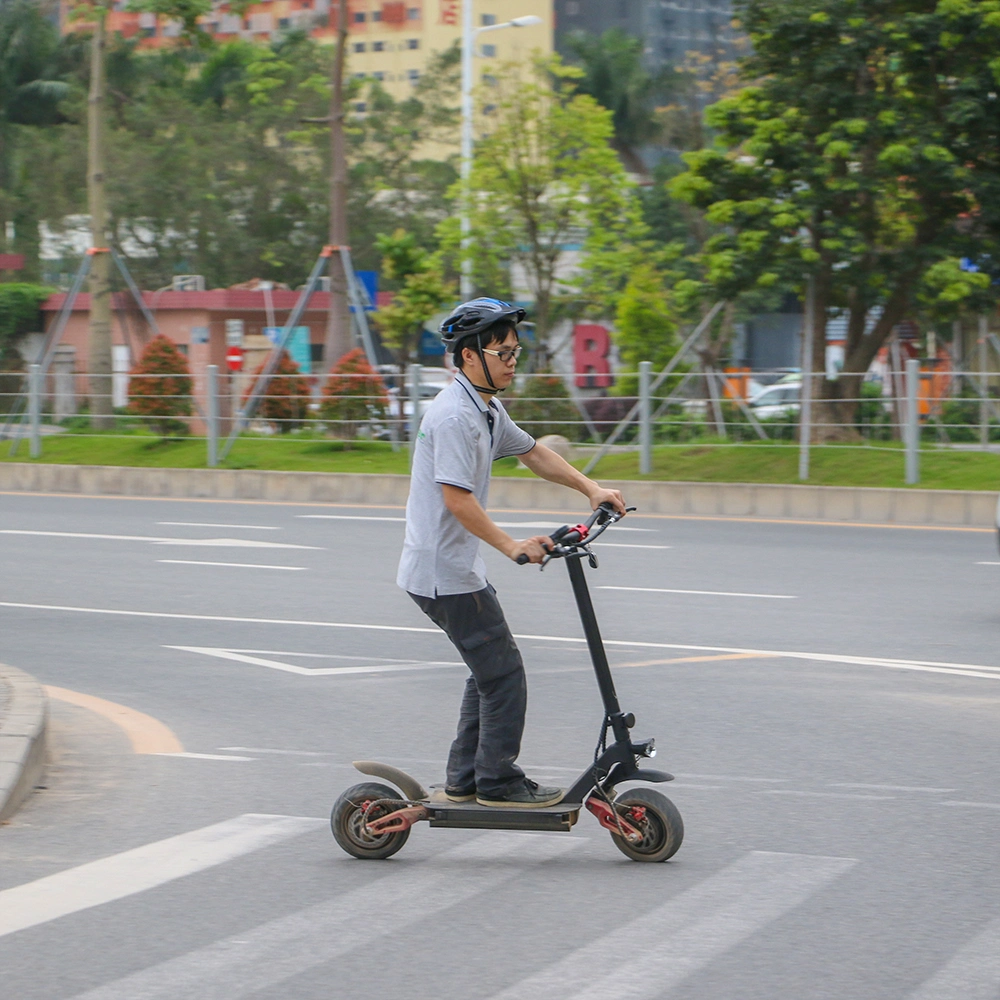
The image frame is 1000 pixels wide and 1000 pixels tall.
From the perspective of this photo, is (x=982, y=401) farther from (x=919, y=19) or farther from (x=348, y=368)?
(x=348, y=368)

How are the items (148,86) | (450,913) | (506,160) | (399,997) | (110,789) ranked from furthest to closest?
(148,86)
(506,160)
(110,789)
(450,913)
(399,997)

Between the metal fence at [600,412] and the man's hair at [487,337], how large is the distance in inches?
570

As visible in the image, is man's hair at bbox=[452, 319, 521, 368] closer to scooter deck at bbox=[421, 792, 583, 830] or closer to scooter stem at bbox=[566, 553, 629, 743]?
scooter stem at bbox=[566, 553, 629, 743]

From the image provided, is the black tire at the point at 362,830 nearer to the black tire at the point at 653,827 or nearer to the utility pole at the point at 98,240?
the black tire at the point at 653,827

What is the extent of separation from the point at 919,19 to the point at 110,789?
57.3 ft

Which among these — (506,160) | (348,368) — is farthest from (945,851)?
(506,160)

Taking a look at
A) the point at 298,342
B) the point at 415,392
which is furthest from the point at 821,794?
the point at 298,342

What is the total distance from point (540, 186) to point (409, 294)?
499 cm

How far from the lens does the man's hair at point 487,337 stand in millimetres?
5113

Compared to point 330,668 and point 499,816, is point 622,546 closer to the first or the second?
point 330,668

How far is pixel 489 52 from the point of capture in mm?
103938

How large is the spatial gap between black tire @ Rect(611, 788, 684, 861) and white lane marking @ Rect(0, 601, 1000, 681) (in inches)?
153

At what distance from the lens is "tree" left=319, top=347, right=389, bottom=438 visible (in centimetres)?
2455

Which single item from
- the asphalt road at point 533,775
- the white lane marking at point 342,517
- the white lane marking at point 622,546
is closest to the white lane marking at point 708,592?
the asphalt road at point 533,775
